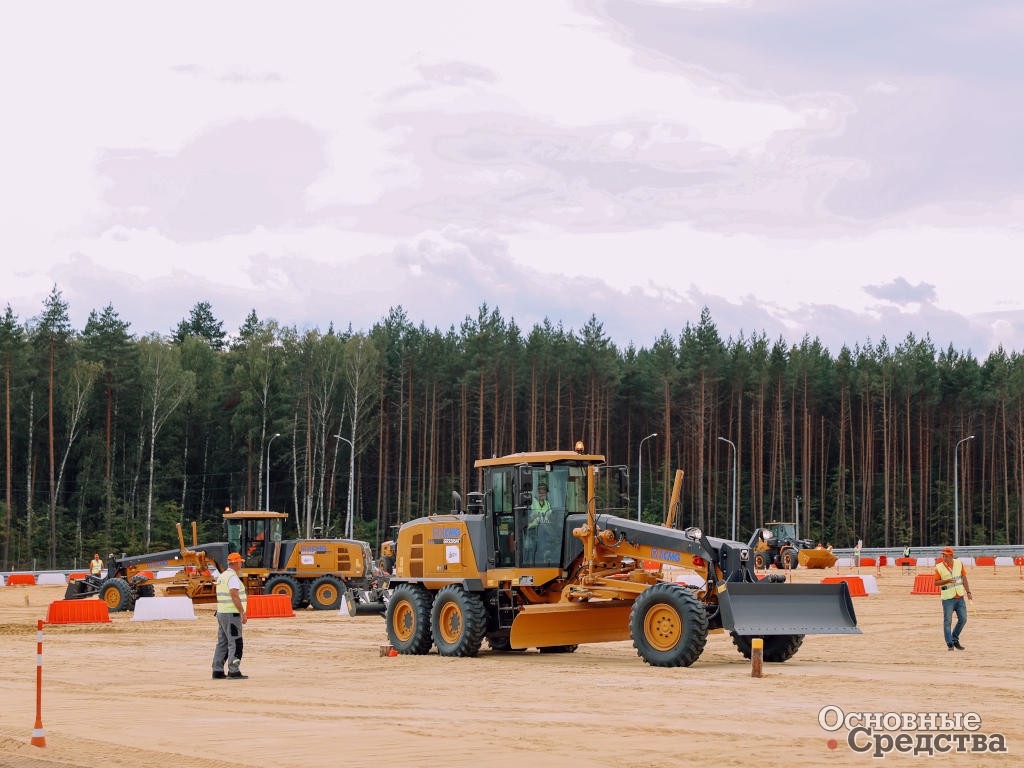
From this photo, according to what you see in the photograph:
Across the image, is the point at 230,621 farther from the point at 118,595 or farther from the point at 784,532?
the point at 784,532

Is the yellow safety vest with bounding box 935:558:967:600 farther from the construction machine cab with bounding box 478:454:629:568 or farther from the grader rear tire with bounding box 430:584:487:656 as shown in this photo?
the grader rear tire with bounding box 430:584:487:656

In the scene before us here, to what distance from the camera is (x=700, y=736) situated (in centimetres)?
1280

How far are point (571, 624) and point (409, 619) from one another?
12.1 feet

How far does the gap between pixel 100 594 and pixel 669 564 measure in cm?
2445

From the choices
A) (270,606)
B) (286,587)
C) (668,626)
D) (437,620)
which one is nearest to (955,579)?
(668,626)

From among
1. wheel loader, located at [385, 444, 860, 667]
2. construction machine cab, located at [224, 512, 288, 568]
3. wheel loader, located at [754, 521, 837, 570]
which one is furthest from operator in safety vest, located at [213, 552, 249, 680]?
wheel loader, located at [754, 521, 837, 570]

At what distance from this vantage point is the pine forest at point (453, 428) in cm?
8406

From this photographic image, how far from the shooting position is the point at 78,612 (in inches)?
1326

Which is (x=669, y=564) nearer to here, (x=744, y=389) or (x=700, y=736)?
(x=700, y=736)

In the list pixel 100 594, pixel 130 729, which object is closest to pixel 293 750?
pixel 130 729

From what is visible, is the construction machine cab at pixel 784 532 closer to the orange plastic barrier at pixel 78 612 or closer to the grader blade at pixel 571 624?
the orange plastic barrier at pixel 78 612

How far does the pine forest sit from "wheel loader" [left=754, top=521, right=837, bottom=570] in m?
21.6

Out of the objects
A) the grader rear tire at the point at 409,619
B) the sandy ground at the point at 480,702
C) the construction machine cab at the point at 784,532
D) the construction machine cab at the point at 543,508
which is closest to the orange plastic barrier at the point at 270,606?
the sandy ground at the point at 480,702

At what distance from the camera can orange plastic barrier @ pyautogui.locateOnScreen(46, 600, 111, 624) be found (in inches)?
1309
